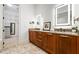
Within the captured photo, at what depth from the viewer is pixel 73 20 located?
108 inches

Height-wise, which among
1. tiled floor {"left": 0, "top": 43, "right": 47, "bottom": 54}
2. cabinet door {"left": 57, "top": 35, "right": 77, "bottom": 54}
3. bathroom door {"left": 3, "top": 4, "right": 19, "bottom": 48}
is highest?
bathroom door {"left": 3, "top": 4, "right": 19, "bottom": 48}

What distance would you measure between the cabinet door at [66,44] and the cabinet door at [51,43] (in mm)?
174

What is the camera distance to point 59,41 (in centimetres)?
253

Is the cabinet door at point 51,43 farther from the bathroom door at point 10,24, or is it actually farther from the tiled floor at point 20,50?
the bathroom door at point 10,24

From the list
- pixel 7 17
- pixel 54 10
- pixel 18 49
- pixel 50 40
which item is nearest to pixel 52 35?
pixel 50 40

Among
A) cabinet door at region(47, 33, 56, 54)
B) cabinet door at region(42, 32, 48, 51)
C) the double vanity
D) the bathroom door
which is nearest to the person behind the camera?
the double vanity

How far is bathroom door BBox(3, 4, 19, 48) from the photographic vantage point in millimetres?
2338

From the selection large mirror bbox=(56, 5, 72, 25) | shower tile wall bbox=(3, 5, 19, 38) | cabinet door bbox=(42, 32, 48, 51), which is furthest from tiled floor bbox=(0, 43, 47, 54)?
large mirror bbox=(56, 5, 72, 25)

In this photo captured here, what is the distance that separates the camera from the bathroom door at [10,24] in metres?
2.34

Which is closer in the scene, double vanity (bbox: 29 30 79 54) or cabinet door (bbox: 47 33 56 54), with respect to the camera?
double vanity (bbox: 29 30 79 54)

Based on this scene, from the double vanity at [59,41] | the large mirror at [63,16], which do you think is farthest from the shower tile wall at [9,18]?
the large mirror at [63,16]

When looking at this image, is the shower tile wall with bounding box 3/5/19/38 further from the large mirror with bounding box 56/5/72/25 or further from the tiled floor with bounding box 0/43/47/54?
the large mirror with bounding box 56/5/72/25

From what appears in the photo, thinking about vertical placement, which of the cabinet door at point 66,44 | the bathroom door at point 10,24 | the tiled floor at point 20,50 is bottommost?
the tiled floor at point 20,50

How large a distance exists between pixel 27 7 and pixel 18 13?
0.23 metres
